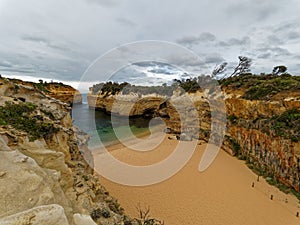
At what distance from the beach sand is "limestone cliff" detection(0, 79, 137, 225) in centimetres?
344

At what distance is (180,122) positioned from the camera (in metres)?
23.4

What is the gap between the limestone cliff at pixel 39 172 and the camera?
307cm

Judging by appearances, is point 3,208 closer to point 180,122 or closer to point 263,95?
point 263,95

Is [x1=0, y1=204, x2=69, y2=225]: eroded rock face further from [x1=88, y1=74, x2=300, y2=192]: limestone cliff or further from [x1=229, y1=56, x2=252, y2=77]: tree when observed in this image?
[x1=229, y1=56, x2=252, y2=77]: tree

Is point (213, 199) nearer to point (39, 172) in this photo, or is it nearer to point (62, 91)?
point (39, 172)

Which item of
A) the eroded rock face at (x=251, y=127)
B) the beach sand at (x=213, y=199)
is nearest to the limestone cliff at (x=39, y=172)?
the beach sand at (x=213, y=199)

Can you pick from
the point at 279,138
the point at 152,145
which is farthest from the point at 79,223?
the point at 152,145

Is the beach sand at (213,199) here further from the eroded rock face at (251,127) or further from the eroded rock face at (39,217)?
the eroded rock face at (39,217)

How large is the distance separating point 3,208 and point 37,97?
612 centimetres

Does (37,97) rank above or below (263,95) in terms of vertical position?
below

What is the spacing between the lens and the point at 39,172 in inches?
156

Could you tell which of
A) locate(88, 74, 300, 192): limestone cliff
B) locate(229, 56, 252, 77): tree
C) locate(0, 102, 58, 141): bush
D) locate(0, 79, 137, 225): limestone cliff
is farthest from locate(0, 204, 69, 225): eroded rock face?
locate(229, 56, 252, 77): tree

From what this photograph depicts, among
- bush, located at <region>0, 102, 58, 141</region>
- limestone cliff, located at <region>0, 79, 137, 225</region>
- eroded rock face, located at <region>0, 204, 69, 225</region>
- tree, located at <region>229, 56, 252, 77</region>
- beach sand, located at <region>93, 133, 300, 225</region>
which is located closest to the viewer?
eroded rock face, located at <region>0, 204, 69, 225</region>

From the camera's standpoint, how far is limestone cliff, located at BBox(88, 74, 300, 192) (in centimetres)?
1096
